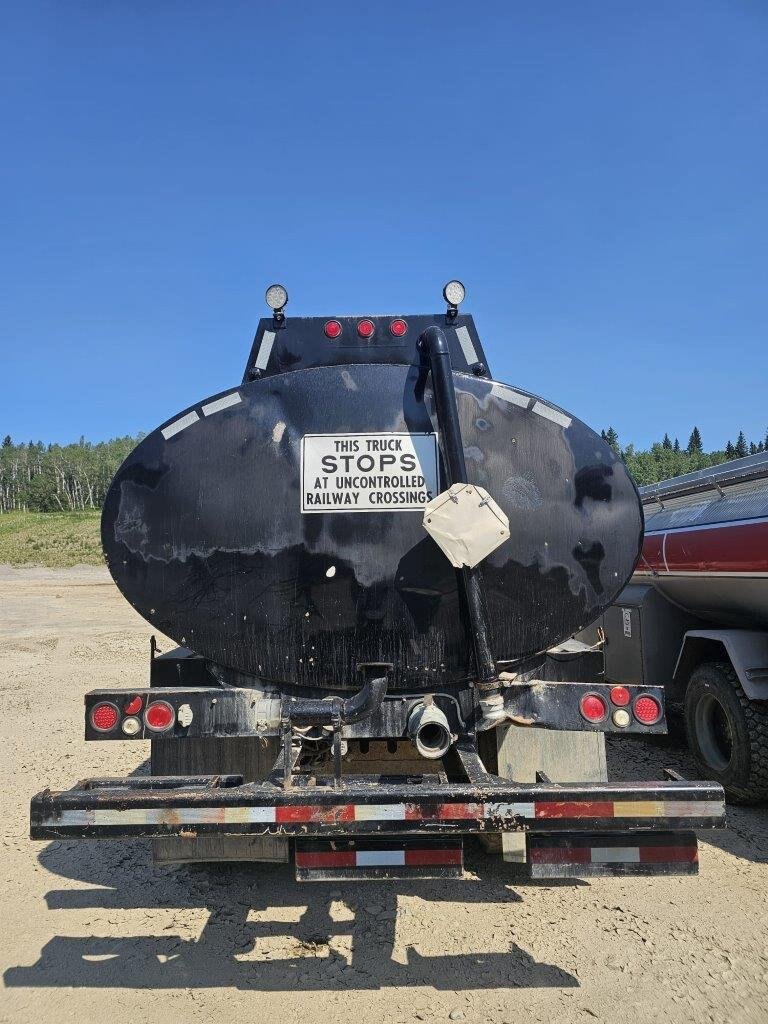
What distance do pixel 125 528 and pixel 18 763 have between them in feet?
14.6

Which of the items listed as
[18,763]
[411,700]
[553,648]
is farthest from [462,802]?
[18,763]

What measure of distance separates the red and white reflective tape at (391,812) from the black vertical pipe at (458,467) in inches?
26.7

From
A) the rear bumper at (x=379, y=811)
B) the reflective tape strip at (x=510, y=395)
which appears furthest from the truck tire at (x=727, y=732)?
the reflective tape strip at (x=510, y=395)

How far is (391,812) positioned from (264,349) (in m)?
3.25

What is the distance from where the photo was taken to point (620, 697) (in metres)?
3.26

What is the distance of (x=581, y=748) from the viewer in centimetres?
372

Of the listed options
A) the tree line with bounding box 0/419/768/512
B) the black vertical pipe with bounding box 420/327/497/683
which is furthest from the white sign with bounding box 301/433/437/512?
the tree line with bounding box 0/419/768/512

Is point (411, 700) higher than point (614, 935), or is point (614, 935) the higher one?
point (411, 700)

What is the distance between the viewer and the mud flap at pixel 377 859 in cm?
263

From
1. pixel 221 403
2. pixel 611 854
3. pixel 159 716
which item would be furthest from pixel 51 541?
pixel 611 854

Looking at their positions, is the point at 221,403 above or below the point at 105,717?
above

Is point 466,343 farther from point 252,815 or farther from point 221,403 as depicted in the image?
→ point 252,815

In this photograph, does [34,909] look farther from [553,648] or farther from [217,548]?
[553,648]

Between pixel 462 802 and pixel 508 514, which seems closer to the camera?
pixel 462 802
